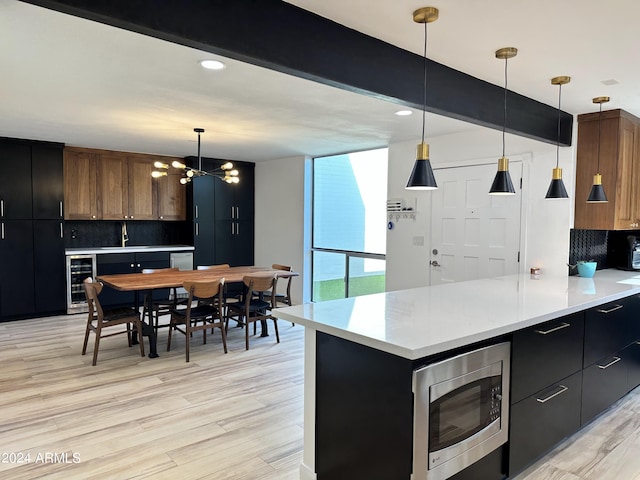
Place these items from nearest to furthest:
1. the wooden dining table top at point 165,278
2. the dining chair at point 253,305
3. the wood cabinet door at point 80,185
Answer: the wooden dining table top at point 165,278 → the dining chair at point 253,305 → the wood cabinet door at point 80,185

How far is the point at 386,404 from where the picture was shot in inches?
73.4

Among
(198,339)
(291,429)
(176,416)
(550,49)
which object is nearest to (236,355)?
(198,339)

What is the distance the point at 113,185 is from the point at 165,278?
2.81 m

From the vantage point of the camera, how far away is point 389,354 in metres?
A: 1.85

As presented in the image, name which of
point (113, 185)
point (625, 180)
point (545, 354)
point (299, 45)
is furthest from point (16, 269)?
point (625, 180)

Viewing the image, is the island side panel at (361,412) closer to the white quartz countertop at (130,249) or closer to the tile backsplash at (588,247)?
the tile backsplash at (588,247)

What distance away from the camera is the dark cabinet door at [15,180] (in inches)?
219

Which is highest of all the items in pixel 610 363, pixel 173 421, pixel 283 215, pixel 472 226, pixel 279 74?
pixel 279 74

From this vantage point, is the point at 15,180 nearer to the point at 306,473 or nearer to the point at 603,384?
the point at 306,473

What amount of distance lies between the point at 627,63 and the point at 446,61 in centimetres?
115

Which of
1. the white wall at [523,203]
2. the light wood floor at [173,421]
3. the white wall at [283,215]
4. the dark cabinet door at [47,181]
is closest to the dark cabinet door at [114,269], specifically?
the dark cabinet door at [47,181]

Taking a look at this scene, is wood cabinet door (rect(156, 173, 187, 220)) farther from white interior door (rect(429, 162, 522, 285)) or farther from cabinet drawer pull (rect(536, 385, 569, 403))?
cabinet drawer pull (rect(536, 385, 569, 403))

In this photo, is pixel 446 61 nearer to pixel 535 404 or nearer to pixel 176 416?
pixel 535 404

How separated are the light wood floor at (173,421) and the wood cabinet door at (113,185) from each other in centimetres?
258
